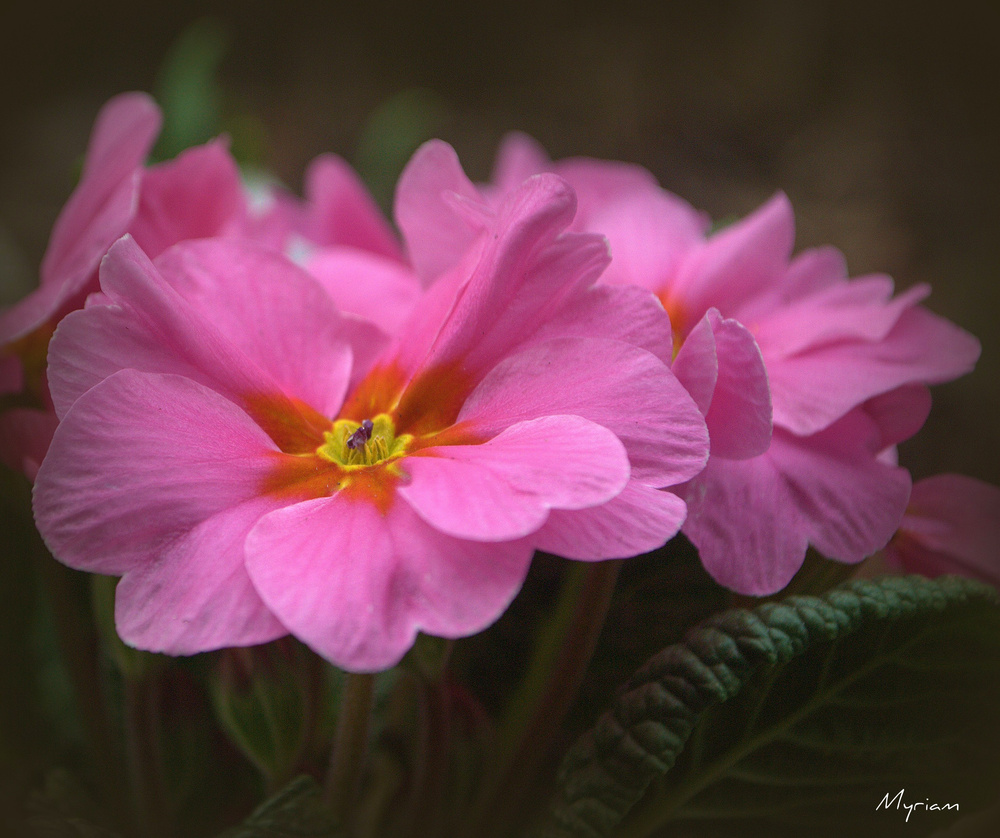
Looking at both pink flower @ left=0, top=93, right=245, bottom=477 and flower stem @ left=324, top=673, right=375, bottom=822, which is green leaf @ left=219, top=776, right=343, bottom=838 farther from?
pink flower @ left=0, top=93, right=245, bottom=477

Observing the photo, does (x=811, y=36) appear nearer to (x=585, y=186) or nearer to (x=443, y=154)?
(x=585, y=186)

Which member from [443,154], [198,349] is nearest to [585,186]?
[443,154]

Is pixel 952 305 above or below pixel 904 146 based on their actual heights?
below

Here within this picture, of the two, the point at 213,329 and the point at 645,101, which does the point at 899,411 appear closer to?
the point at 213,329

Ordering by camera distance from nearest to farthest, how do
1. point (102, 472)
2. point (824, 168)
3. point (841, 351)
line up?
point (102, 472) → point (841, 351) → point (824, 168)

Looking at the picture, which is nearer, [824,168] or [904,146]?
[904,146]

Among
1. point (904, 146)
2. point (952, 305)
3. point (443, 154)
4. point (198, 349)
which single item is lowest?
point (198, 349)
